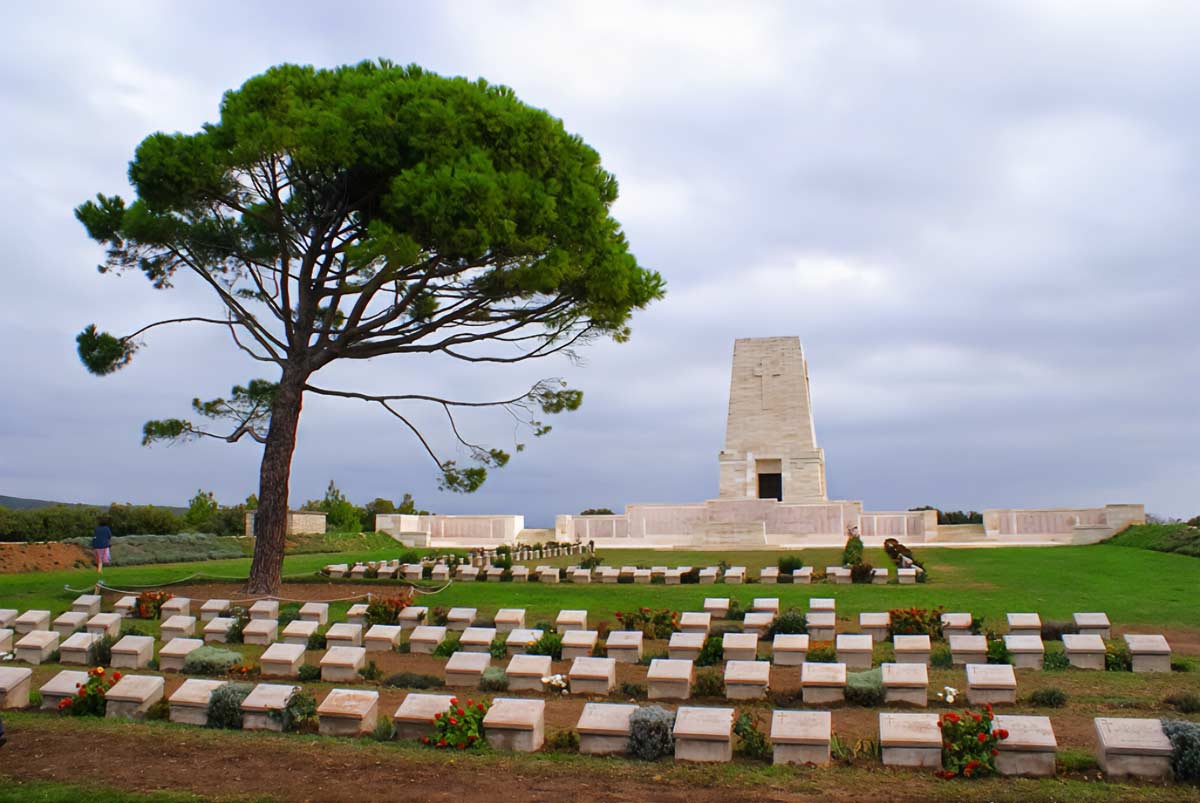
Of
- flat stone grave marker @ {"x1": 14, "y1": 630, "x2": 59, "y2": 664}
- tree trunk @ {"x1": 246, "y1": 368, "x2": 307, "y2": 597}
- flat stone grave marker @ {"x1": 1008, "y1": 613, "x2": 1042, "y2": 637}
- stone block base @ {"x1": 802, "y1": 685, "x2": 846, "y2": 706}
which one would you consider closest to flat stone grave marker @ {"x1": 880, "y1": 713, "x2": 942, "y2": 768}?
stone block base @ {"x1": 802, "y1": 685, "x2": 846, "y2": 706}

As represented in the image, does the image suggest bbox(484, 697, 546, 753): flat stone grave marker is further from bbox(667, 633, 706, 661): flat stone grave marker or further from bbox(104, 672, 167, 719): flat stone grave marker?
bbox(667, 633, 706, 661): flat stone grave marker

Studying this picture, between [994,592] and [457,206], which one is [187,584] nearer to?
[457,206]

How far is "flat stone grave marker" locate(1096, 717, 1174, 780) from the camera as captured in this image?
5.65 m

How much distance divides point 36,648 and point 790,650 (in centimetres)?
816

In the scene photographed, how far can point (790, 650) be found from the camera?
9.77 meters

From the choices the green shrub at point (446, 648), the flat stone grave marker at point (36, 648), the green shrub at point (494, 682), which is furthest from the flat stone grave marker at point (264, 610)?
the green shrub at point (494, 682)

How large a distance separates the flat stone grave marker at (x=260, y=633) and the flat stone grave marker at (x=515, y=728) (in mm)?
5616

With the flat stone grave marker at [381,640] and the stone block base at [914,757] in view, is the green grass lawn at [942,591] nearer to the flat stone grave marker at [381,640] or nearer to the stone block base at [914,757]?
the flat stone grave marker at [381,640]

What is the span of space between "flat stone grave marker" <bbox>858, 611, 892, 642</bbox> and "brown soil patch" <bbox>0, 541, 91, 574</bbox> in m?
17.5

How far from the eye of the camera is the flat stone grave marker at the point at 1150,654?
29.7 ft

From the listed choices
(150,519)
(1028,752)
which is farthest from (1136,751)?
(150,519)

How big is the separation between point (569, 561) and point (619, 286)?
10.1 m

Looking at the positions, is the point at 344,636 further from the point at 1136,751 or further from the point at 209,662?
the point at 1136,751

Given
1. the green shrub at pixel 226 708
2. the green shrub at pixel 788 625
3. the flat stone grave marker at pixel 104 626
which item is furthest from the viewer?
the flat stone grave marker at pixel 104 626
